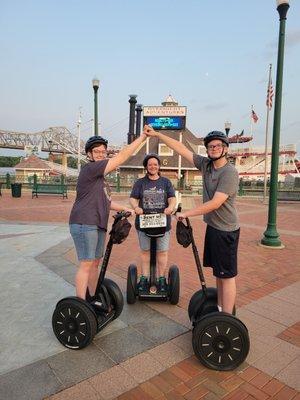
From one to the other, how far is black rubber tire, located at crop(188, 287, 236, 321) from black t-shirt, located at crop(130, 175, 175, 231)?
92 cm

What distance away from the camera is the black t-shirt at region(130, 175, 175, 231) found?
3.85 m

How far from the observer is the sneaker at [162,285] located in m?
3.92

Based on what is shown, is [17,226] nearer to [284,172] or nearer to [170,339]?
[170,339]

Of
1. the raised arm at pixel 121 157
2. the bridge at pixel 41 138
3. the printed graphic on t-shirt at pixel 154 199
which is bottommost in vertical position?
the printed graphic on t-shirt at pixel 154 199

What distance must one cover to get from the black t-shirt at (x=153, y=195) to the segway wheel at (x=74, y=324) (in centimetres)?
125

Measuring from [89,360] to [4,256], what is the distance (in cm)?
391

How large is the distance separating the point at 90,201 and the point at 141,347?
1.42m

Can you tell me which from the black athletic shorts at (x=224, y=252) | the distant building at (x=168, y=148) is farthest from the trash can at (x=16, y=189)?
the black athletic shorts at (x=224, y=252)

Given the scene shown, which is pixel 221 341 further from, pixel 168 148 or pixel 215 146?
pixel 168 148

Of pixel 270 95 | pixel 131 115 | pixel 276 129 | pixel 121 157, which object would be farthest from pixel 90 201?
pixel 131 115

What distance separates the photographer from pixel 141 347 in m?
2.99

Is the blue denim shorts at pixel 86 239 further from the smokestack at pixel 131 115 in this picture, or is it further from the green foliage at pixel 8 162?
the green foliage at pixel 8 162

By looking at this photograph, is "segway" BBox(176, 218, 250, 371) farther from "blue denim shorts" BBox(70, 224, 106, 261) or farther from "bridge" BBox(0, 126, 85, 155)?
"bridge" BBox(0, 126, 85, 155)

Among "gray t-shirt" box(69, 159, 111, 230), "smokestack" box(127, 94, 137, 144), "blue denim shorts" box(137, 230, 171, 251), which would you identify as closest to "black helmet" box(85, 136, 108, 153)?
"gray t-shirt" box(69, 159, 111, 230)
